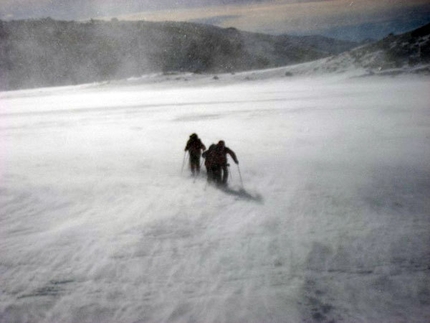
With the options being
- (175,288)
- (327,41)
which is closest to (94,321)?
(175,288)

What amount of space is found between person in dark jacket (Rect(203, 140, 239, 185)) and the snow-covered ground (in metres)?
0.39

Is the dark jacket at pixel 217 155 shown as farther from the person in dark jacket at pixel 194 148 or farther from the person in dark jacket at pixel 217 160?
the person in dark jacket at pixel 194 148

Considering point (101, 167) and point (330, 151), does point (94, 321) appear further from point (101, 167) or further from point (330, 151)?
point (330, 151)

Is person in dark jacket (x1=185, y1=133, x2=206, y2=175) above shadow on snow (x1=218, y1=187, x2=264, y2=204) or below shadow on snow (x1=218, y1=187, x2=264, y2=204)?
above

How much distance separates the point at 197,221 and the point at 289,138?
25.7ft

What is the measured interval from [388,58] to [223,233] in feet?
107

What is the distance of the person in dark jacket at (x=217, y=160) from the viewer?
7895mm

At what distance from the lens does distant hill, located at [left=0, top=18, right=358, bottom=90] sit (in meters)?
80.8

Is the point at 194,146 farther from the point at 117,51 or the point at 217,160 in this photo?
the point at 117,51

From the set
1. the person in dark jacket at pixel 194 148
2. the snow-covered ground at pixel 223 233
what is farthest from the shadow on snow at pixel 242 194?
the person in dark jacket at pixel 194 148

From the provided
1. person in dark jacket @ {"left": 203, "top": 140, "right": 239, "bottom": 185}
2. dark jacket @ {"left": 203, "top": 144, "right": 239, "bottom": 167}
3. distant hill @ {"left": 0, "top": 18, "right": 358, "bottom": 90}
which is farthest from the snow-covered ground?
distant hill @ {"left": 0, "top": 18, "right": 358, "bottom": 90}

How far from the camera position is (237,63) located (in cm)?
9131

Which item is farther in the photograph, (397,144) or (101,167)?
(397,144)

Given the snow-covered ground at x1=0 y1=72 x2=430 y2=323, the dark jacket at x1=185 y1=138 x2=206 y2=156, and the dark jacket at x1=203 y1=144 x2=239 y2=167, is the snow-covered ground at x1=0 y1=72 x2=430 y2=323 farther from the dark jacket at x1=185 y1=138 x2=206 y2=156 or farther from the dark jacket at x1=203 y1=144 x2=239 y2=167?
the dark jacket at x1=185 y1=138 x2=206 y2=156
